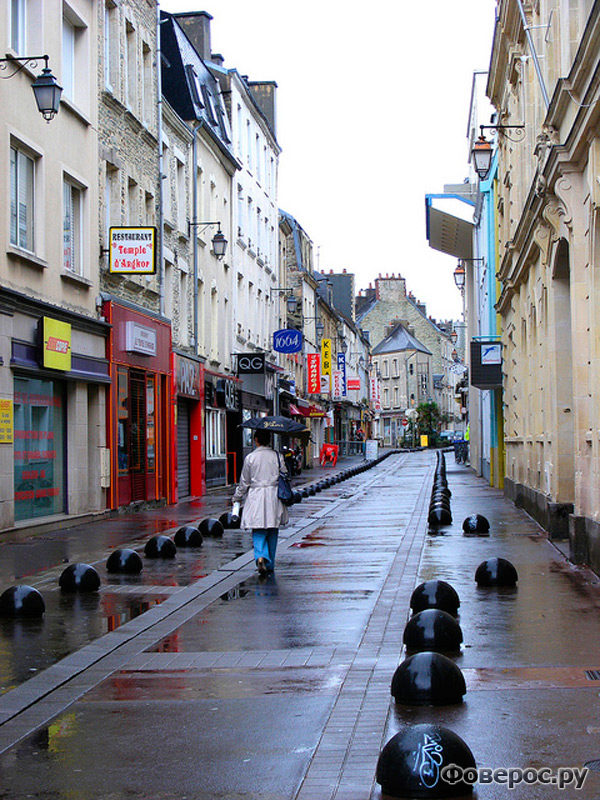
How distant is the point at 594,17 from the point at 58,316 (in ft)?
35.9

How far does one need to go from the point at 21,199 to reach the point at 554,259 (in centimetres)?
835

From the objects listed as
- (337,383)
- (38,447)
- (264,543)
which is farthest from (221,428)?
(337,383)

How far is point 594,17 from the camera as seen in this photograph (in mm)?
9422

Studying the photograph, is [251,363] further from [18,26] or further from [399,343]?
[399,343]

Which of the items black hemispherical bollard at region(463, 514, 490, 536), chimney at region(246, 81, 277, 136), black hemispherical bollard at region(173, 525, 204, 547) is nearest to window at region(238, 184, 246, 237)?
chimney at region(246, 81, 277, 136)

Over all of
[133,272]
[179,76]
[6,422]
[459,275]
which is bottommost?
[6,422]

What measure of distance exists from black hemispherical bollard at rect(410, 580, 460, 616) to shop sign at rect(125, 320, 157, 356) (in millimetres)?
14378

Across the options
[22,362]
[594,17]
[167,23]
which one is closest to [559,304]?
[594,17]

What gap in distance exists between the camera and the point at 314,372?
58.2 metres

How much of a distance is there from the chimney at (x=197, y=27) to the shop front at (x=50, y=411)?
814 inches

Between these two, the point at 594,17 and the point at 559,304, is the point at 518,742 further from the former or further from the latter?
the point at 559,304

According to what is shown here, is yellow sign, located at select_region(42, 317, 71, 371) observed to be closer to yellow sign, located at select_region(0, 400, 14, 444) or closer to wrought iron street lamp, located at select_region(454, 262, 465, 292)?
yellow sign, located at select_region(0, 400, 14, 444)

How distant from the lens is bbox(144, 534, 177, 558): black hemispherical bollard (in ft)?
44.4

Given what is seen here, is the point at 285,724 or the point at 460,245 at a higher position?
the point at 460,245
